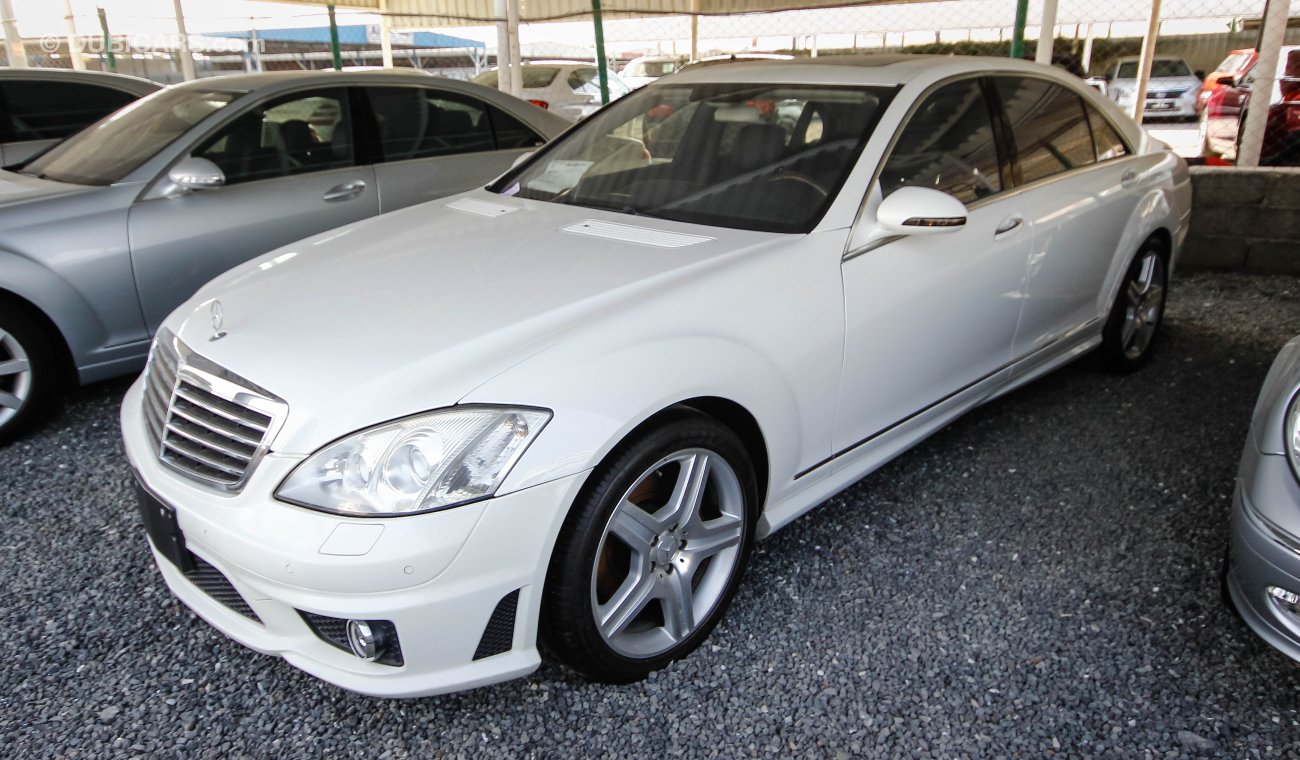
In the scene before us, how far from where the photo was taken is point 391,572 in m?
1.87

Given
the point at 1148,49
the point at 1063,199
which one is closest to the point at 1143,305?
the point at 1063,199

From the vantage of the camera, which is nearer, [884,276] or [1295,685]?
[1295,685]

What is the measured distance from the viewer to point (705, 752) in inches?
84.7

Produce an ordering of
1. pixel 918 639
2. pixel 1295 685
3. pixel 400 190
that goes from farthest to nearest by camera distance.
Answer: pixel 400 190 → pixel 918 639 → pixel 1295 685

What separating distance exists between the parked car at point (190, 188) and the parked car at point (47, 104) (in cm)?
152

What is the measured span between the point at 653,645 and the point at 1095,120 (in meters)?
2.95

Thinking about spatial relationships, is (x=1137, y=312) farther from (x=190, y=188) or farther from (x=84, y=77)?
(x=84, y=77)

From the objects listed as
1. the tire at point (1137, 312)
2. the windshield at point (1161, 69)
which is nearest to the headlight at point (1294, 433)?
the tire at point (1137, 312)

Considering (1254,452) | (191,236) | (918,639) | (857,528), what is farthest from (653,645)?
(191,236)

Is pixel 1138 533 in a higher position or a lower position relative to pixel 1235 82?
lower

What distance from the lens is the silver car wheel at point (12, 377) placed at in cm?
364

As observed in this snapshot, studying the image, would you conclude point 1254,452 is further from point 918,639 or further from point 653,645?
point 653,645

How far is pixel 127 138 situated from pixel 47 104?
2.27m

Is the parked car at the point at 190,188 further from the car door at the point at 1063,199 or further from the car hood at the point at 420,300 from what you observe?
the car door at the point at 1063,199
